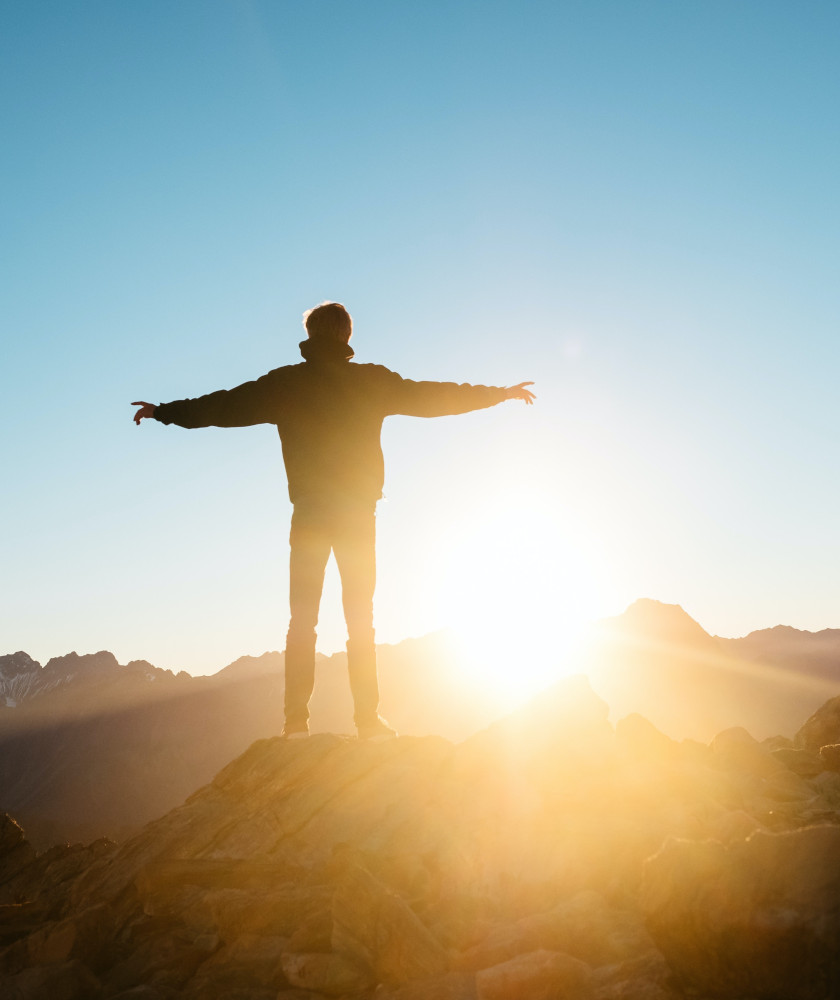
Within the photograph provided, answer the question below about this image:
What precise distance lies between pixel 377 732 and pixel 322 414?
3670 millimetres

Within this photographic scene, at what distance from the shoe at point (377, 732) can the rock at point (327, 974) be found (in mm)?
3030

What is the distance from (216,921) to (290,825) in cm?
113

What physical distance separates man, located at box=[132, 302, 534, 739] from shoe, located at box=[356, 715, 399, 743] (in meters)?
0.01

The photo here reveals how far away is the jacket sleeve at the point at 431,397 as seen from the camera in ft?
25.8

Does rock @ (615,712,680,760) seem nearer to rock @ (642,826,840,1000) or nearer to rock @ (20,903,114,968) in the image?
rock @ (642,826,840,1000)

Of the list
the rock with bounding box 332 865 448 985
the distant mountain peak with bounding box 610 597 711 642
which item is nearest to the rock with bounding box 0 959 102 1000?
the rock with bounding box 332 865 448 985

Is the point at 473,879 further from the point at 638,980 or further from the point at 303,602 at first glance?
the point at 303,602

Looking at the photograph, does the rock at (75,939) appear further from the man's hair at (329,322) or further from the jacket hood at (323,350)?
the man's hair at (329,322)

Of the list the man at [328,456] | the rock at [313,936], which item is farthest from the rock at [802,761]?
the rock at [313,936]

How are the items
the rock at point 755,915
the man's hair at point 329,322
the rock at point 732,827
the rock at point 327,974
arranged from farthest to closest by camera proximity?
the man's hair at point 329,322, the rock at point 732,827, the rock at point 327,974, the rock at point 755,915

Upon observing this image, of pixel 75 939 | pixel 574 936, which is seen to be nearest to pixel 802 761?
pixel 574 936

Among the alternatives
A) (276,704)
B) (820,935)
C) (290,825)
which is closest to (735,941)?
(820,935)

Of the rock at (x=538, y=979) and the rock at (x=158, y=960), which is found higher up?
the rock at (x=538, y=979)

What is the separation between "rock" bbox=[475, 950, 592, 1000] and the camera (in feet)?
10.8
